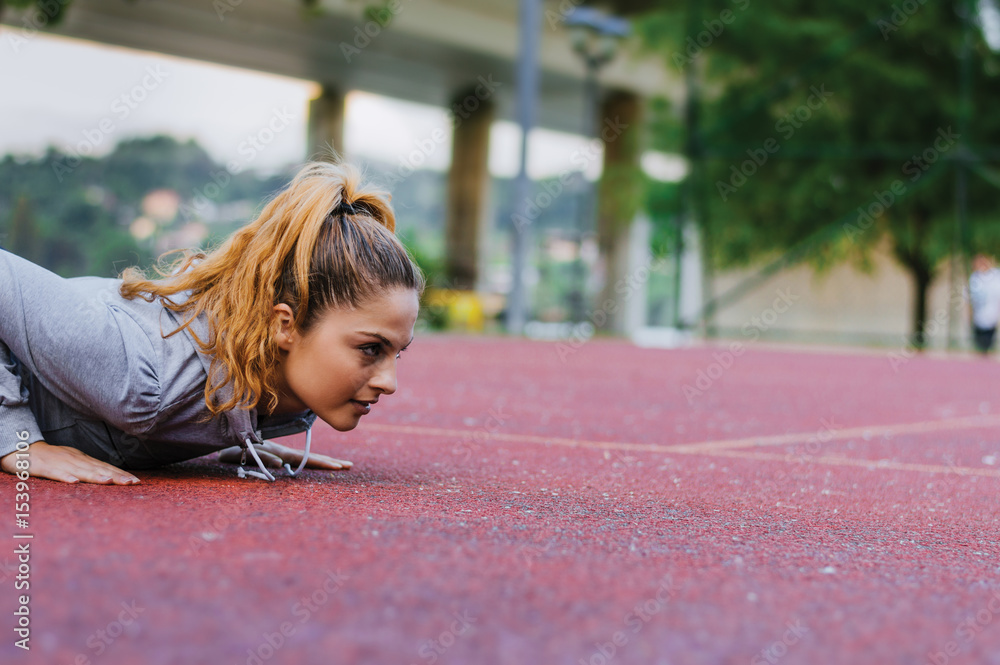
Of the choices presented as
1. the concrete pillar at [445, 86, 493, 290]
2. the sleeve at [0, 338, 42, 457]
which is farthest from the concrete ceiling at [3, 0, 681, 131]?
the sleeve at [0, 338, 42, 457]

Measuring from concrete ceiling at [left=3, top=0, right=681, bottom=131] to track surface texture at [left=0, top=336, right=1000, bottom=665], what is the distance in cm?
1470

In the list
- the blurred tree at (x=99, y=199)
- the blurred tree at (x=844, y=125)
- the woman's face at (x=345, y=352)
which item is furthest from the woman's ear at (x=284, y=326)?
the blurred tree at (x=844, y=125)

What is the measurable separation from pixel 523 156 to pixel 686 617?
1290 cm

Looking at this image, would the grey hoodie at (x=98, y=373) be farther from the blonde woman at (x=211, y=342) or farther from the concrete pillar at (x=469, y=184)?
the concrete pillar at (x=469, y=184)

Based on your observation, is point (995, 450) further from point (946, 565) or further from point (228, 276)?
point (228, 276)

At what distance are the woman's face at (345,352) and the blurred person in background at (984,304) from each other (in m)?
13.2

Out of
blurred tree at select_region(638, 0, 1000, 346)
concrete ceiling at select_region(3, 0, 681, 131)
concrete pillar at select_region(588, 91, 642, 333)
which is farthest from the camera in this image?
concrete pillar at select_region(588, 91, 642, 333)

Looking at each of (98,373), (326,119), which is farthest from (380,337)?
(326,119)

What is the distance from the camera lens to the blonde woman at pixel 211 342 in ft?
7.31

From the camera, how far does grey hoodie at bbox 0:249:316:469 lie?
220cm

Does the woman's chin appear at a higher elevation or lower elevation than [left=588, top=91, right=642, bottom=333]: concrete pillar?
lower

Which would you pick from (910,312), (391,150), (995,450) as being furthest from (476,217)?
(995,450)

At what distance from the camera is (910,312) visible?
1747cm

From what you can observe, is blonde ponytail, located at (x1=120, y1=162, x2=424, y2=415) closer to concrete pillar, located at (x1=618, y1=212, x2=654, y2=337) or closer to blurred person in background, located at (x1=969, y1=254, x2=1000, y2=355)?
blurred person in background, located at (x1=969, y1=254, x2=1000, y2=355)
